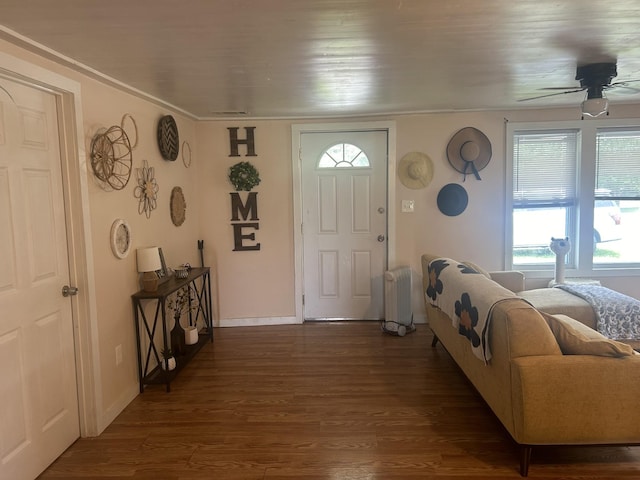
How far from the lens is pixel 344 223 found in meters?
4.80

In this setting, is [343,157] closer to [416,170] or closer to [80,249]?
[416,170]

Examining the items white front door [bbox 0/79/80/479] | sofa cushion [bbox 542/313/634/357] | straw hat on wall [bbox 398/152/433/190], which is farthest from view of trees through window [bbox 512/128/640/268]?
white front door [bbox 0/79/80/479]

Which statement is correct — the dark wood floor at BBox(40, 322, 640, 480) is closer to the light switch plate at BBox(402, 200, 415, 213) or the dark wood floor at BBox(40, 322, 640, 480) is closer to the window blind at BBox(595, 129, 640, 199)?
the light switch plate at BBox(402, 200, 415, 213)

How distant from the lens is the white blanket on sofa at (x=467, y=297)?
7.92 ft

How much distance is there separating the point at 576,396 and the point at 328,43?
2.18 m

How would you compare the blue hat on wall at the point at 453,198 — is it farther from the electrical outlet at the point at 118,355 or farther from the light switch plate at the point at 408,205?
the electrical outlet at the point at 118,355

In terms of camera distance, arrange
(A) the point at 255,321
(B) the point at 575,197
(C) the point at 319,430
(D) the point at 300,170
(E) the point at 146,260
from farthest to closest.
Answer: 1. (A) the point at 255,321
2. (D) the point at 300,170
3. (B) the point at 575,197
4. (E) the point at 146,260
5. (C) the point at 319,430

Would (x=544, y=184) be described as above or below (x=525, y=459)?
above

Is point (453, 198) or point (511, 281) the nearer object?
point (511, 281)

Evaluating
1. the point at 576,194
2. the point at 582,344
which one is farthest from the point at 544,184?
the point at 582,344

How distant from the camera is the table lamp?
321cm

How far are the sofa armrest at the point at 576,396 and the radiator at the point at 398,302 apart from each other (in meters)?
2.27

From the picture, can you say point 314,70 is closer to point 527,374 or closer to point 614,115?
point 527,374

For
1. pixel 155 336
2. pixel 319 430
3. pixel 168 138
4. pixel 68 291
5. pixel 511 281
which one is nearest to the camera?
pixel 68 291
